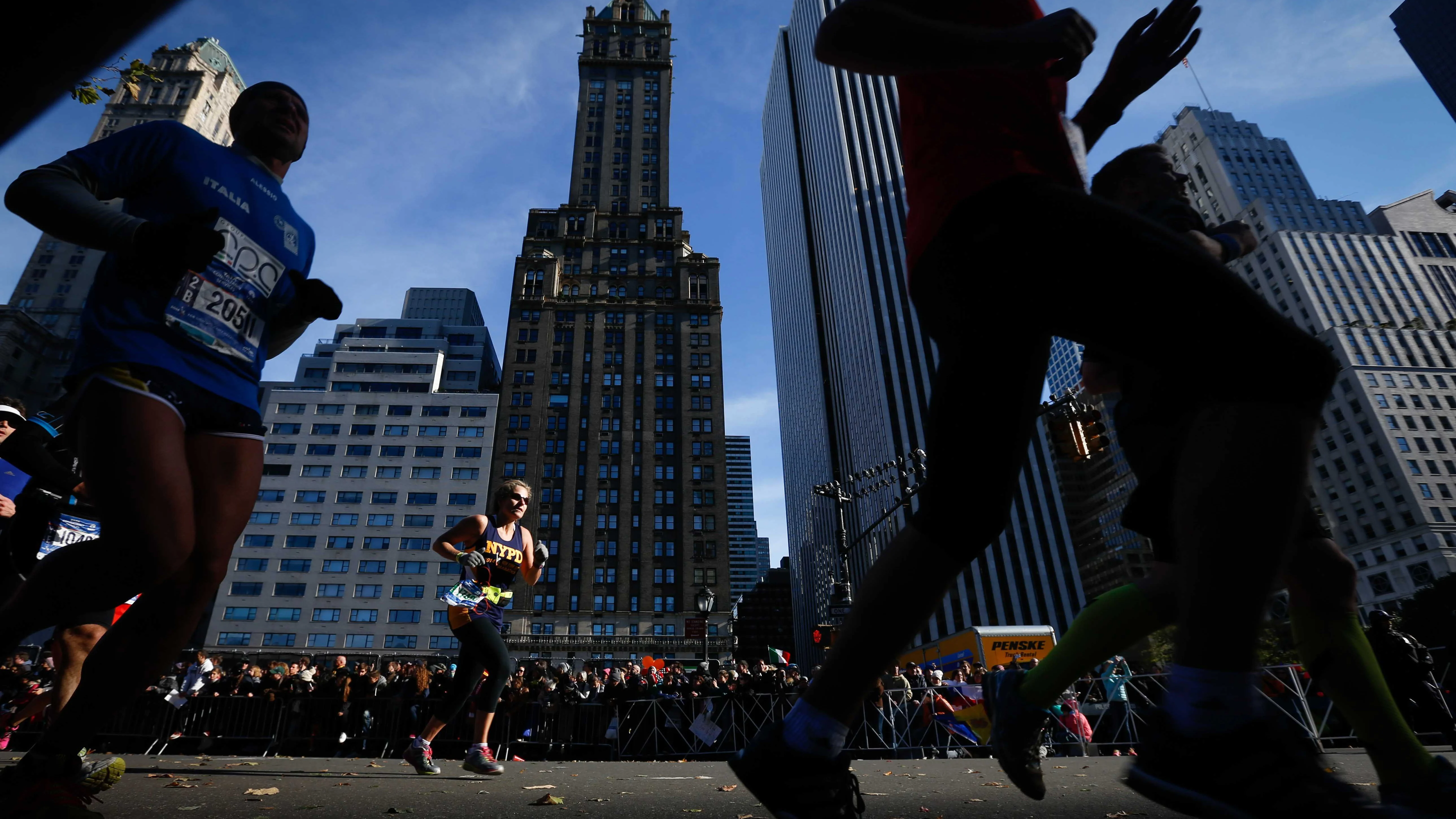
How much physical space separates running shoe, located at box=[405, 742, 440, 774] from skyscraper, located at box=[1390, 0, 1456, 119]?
161 m

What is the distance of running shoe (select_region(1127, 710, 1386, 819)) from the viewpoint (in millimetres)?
994

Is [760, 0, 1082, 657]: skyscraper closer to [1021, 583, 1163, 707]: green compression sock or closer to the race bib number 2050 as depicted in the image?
Result: [1021, 583, 1163, 707]: green compression sock

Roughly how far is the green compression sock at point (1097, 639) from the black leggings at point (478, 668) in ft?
12.0

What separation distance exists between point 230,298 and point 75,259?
12716cm

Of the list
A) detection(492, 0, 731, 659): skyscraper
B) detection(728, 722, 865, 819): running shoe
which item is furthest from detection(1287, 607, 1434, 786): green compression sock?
detection(492, 0, 731, 659): skyscraper

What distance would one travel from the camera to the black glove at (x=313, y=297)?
2508 millimetres

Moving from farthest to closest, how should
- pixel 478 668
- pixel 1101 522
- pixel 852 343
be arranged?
pixel 1101 522 < pixel 852 343 < pixel 478 668

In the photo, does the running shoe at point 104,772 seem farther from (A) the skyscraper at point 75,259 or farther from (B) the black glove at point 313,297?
(A) the skyscraper at point 75,259

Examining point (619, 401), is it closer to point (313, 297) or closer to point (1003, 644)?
point (1003, 644)

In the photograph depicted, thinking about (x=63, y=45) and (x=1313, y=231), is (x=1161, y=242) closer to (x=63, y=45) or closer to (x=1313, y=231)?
(x=63, y=45)

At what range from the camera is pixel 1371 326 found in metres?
85.9

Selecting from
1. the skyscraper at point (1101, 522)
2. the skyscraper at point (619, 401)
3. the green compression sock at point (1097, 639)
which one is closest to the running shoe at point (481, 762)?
the green compression sock at point (1097, 639)

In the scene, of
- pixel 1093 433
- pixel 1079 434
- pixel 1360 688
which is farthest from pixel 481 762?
pixel 1093 433

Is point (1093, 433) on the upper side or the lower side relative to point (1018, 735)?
upper
